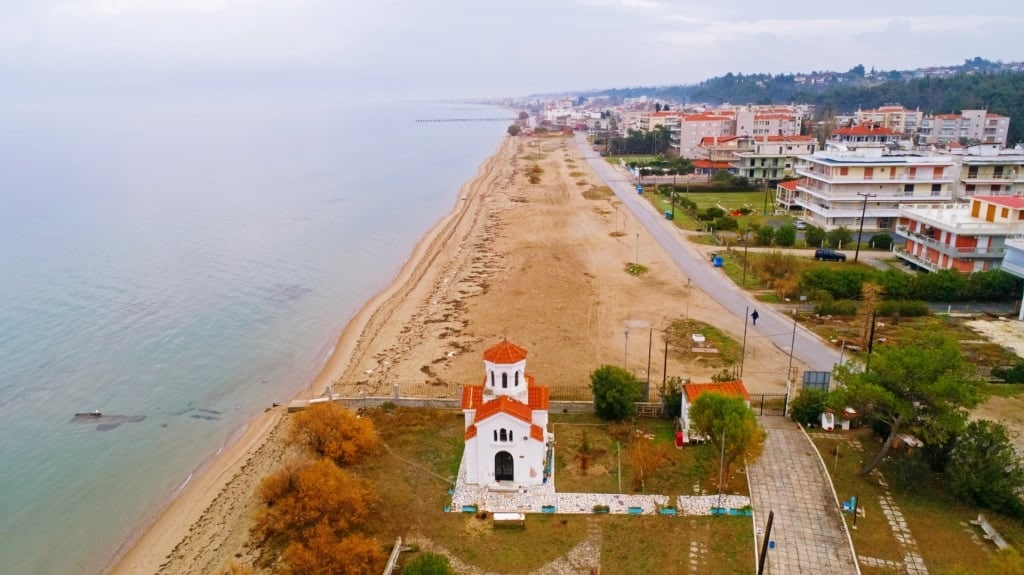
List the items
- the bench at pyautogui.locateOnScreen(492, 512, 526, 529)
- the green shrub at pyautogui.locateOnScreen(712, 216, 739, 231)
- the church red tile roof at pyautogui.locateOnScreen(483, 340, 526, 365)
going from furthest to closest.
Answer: the green shrub at pyautogui.locateOnScreen(712, 216, 739, 231)
the church red tile roof at pyautogui.locateOnScreen(483, 340, 526, 365)
the bench at pyautogui.locateOnScreen(492, 512, 526, 529)

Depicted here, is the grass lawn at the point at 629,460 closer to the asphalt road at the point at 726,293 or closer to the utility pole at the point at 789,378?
the utility pole at the point at 789,378

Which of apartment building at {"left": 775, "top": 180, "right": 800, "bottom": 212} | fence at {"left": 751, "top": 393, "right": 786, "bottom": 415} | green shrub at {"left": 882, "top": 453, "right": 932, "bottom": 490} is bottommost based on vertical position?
fence at {"left": 751, "top": 393, "right": 786, "bottom": 415}

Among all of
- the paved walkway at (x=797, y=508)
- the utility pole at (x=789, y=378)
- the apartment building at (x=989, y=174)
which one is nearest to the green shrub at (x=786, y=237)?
the utility pole at (x=789, y=378)

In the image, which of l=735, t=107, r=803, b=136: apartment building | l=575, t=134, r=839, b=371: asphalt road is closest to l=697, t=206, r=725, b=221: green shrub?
l=575, t=134, r=839, b=371: asphalt road

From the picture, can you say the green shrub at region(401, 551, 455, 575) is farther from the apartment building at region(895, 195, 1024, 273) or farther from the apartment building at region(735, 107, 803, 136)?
the apartment building at region(735, 107, 803, 136)

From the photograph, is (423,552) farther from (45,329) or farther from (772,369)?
(45,329)

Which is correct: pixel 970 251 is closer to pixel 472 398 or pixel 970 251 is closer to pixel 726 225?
pixel 726 225

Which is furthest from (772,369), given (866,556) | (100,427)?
(100,427)
